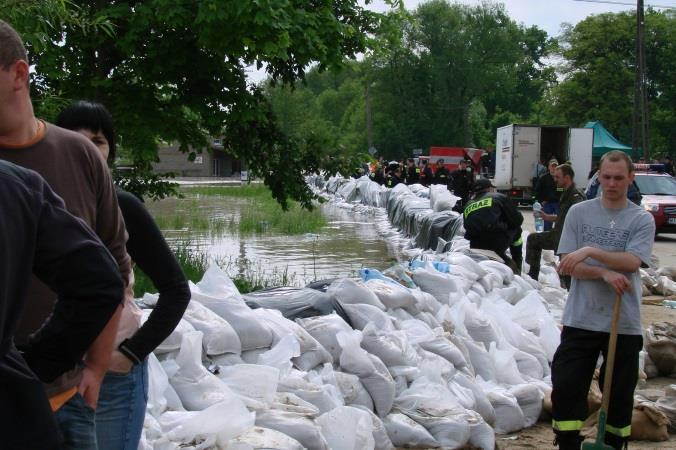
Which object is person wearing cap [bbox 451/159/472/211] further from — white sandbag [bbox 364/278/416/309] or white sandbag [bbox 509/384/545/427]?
white sandbag [bbox 509/384/545/427]

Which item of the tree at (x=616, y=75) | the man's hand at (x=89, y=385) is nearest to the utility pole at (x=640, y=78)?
the tree at (x=616, y=75)

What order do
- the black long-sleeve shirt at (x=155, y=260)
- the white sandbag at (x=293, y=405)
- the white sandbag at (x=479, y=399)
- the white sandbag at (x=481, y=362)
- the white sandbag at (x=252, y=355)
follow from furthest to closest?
1. the white sandbag at (x=481, y=362)
2. the white sandbag at (x=479, y=399)
3. the white sandbag at (x=252, y=355)
4. the white sandbag at (x=293, y=405)
5. the black long-sleeve shirt at (x=155, y=260)

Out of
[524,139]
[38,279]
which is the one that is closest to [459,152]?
[524,139]

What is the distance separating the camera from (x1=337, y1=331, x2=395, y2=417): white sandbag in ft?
14.9

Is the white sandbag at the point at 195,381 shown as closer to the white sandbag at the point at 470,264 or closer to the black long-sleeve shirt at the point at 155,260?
the black long-sleeve shirt at the point at 155,260

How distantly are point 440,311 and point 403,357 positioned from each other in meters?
1.00

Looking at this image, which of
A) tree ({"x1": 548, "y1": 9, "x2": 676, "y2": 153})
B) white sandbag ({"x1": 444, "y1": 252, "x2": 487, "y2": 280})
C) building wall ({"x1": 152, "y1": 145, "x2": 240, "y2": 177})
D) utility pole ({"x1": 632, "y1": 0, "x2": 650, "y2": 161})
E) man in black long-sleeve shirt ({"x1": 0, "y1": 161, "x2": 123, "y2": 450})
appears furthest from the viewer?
building wall ({"x1": 152, "y1": 145, "x2": 240, "y2": 177})

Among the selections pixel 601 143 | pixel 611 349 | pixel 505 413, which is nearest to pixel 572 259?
pixel 611 349

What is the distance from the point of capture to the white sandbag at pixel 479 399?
4.93 m

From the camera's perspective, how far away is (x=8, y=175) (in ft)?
4.94

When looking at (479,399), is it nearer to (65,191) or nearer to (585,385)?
(585,385)

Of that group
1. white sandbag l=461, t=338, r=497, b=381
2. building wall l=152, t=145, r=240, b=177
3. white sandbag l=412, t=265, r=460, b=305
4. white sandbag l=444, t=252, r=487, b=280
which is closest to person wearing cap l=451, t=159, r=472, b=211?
white sandbag l=444, t=252, r=487, b=280

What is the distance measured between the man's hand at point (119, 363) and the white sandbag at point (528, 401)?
3.51 meters

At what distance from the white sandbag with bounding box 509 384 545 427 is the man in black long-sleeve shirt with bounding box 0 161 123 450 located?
390 cm
